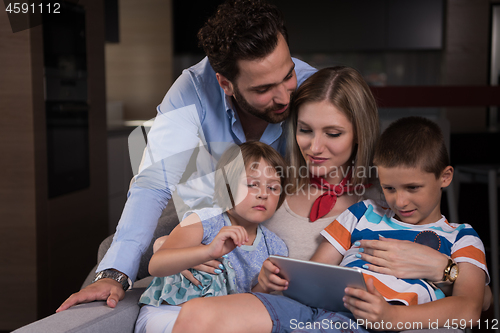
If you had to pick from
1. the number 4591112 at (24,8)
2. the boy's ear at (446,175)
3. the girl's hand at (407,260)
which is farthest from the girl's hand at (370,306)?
the number 4591112 at (24,8)

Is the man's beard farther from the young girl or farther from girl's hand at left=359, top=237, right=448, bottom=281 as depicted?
girl's hand at left=359, top=237, right=448, bottom=281

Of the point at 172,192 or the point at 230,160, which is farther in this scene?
the point at 172,192

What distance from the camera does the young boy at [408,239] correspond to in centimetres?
93

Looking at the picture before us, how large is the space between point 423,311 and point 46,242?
1.83 m

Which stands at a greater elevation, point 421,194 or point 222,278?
point 421,194

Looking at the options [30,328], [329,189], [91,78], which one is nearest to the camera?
[30,328]

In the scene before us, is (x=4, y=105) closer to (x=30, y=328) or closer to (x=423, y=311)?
(x=30, y=328)

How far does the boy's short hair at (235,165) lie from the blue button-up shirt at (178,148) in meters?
0.07

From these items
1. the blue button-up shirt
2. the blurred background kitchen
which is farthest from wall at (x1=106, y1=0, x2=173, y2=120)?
the blue button-up shirt

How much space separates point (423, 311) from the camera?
3.07 feet

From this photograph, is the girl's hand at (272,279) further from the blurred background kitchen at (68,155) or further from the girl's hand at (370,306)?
the blurred background kitchen at (68,155)

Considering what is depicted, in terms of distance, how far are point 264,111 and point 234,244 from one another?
1.57ft

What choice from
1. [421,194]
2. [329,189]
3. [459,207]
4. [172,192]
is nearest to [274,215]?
[329,189]

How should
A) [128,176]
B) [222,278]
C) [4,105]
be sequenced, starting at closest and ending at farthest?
[222,278] → [4,105] → [128,176]
